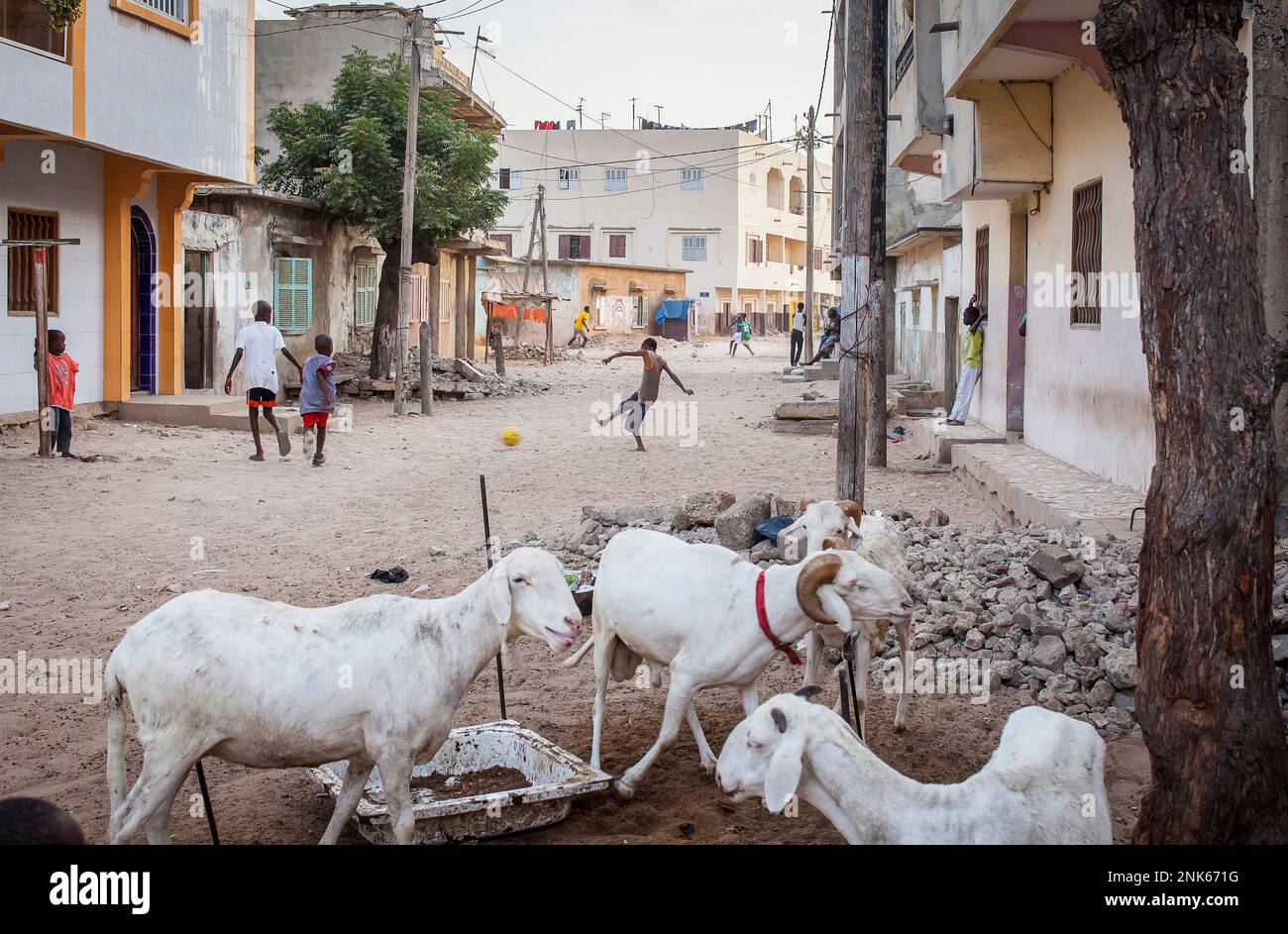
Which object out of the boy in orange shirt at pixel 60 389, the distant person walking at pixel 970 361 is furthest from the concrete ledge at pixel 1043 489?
the boy in orange shirt at pixel 60 389

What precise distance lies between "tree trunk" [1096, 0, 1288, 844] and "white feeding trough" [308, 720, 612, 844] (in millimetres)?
2185

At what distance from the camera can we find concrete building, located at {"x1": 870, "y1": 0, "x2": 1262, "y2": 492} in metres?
10.3

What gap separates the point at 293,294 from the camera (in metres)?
23.6

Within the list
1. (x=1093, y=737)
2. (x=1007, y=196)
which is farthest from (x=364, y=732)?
(x=1007, y=196)

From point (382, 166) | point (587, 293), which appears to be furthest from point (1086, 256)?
point (587, 293)

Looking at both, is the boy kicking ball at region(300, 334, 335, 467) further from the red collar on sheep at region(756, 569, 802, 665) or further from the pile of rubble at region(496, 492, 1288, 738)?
the red collar on sheep at region(756, 569, 802, 665)

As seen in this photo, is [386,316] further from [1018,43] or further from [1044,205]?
[1018,43]

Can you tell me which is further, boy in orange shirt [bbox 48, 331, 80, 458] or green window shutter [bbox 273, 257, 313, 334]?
green window shutter [bbox 273, 257, 313, 334]

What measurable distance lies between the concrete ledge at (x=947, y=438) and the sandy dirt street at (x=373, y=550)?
2.04 ft

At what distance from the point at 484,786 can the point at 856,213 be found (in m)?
8.34

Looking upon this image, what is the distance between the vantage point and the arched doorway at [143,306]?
18.9 m

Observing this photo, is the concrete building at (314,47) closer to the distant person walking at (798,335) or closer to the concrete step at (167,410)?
the distant person walking at (798,335)

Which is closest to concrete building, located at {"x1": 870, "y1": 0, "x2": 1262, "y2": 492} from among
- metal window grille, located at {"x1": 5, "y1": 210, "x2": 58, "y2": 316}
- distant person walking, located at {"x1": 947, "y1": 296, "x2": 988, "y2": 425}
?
distant person walking, located at {"x1": 947, "y1": 296, "x2": 988, "y2": 425}

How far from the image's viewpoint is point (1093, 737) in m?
4.04
